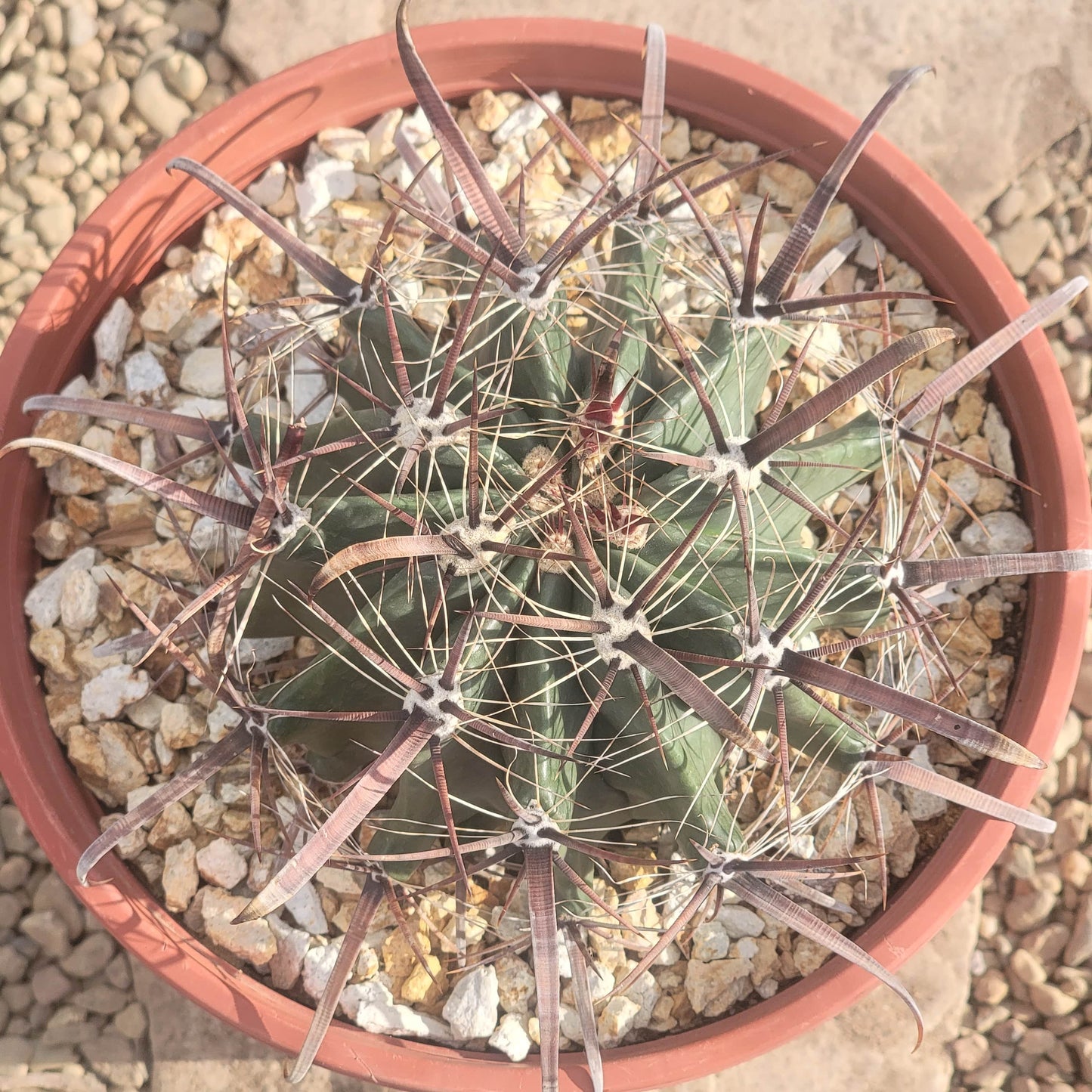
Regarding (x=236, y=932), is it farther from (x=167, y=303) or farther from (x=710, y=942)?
(x=167, y=303)

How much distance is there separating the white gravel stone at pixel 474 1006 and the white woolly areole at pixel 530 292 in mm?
939

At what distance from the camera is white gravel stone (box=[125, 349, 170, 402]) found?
1.68 metres

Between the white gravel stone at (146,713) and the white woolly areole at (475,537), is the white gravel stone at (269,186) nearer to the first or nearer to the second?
the white gravel stone at (146,713)

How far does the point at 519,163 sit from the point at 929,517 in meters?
0.86

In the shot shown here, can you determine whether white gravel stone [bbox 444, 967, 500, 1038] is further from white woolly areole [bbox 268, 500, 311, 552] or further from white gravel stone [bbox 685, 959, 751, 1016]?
white woolly areole [bbox 268, 500, 311, 552]


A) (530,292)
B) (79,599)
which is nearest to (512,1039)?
(79,599)

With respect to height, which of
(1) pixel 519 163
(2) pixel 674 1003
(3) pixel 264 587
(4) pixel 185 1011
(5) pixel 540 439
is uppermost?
(1) pixel 519 163

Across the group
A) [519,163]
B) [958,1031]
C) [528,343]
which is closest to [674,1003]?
[958,1031]

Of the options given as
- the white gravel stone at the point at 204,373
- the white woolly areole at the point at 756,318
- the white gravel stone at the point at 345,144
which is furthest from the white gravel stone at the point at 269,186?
the white woolly areole at the point at 756,318

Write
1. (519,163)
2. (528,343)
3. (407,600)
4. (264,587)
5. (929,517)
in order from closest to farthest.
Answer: (407,600)
(528,343)
(264,587)
(929,517)
(519,163)

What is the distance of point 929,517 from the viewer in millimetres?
1506

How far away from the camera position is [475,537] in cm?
100

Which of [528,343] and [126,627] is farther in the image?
[126,627]

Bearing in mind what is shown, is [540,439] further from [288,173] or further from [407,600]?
[288,173]
